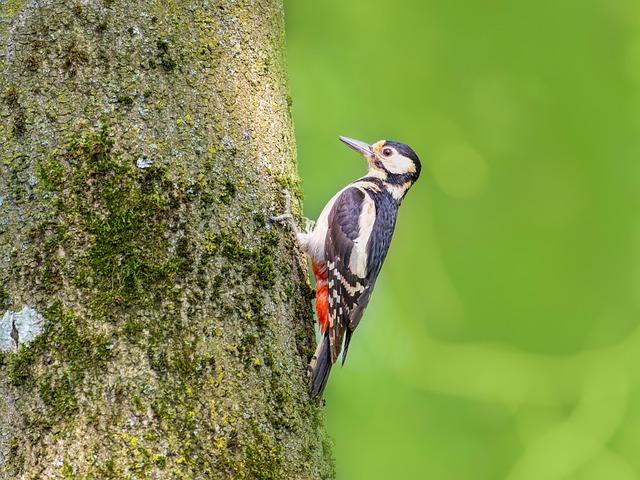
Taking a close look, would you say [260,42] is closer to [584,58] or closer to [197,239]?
[197,239]

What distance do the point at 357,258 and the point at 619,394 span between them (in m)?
2.20

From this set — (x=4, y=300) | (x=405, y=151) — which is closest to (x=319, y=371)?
(x=4, y=300)

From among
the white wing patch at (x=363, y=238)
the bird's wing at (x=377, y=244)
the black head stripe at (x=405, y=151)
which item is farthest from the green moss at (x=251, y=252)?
the black head stripe at (x=405, y=151)

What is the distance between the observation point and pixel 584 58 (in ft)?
16.2

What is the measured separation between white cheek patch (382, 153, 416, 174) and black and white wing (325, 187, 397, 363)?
0.34 m

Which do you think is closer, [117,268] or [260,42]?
[117,268]

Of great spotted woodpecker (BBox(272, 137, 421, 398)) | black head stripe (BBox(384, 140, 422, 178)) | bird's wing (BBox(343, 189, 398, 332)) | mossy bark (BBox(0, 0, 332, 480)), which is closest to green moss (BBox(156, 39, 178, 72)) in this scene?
mossy bark (BBox(0, 0, 332, 480))

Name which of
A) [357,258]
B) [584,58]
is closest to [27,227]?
[357,258]

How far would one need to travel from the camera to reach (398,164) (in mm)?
4555

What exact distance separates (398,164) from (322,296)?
1284 mm

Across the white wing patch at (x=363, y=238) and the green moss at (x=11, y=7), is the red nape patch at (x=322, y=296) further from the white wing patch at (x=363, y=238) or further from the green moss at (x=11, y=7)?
the green moss at (x=11, y=7)

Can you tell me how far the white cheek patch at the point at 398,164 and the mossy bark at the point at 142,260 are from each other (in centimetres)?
204

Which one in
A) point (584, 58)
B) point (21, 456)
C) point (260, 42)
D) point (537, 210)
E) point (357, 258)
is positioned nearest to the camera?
point (21, 456)

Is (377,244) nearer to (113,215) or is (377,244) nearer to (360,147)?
(360,147)
